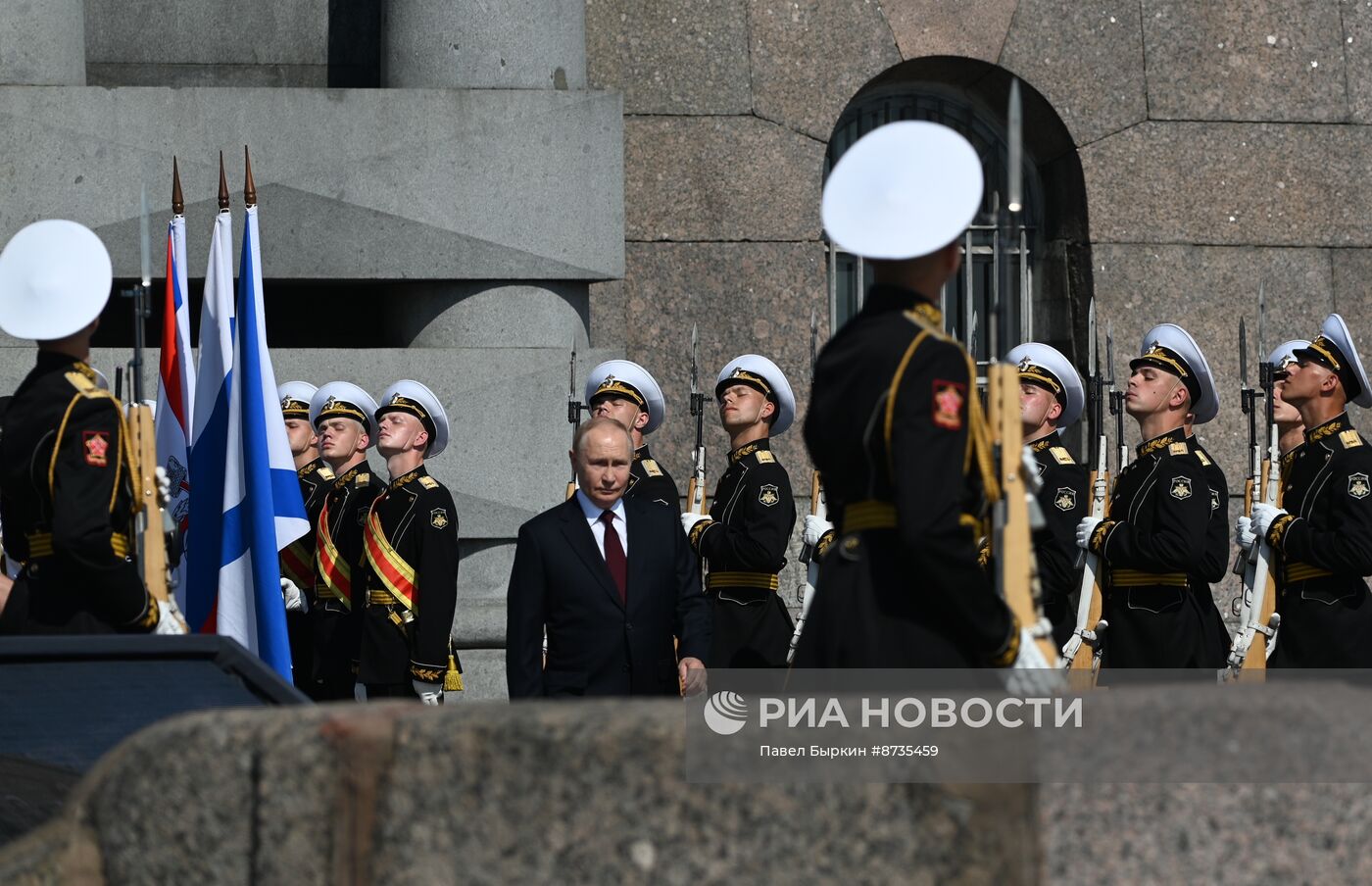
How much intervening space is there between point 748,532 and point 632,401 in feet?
3.34

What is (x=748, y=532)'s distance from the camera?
26.6 feet

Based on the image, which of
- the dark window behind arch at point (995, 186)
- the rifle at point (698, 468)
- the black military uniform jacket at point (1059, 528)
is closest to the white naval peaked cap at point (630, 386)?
the rifle at point (698, 468)

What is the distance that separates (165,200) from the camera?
30.1 feet

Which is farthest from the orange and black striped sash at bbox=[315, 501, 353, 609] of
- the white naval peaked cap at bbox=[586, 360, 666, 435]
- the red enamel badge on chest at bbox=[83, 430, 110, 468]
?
the red enamel badge on chest at bbox=[83, 430, 110, 468]

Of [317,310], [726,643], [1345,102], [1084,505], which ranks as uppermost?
[1345,102]

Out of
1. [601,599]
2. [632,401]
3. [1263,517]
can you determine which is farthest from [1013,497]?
[632,401]

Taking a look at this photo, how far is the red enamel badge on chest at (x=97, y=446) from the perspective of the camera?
5176 millimetres

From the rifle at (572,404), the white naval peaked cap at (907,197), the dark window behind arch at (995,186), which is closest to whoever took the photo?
the white naval peaked cap at (907,197)

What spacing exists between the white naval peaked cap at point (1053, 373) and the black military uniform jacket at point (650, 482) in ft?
5.19

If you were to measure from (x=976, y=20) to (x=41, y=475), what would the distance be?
22.0ft

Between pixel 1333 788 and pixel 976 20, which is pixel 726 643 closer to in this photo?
pixel 976 20

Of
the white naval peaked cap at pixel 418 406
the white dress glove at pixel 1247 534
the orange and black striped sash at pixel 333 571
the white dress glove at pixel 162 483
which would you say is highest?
the white naval peaked cap at pixel 418 406

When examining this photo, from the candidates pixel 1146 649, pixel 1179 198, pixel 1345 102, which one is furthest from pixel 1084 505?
pixel 1345 102

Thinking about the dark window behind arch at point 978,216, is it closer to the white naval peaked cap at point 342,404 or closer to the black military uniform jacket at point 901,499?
the white naval peaked cap at point 342,404
